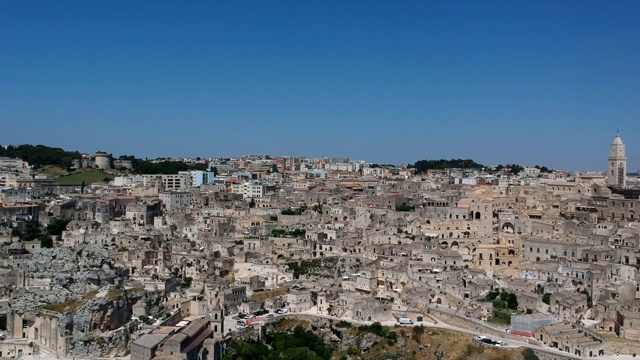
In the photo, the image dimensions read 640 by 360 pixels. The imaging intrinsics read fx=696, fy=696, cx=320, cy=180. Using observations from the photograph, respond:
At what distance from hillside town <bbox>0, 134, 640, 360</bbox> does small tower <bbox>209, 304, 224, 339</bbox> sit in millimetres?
36

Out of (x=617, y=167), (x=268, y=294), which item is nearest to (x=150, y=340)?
(x=268, y=294)

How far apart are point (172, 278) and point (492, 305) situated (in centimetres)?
1282

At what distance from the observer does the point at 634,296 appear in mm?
24547

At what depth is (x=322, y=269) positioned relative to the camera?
3067 cm

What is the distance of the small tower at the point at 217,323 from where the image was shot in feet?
79.2

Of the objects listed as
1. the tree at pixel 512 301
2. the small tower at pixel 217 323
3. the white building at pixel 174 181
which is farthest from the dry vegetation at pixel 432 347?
the white building at pixel 174 181

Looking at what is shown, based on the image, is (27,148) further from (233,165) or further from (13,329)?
(13,329)

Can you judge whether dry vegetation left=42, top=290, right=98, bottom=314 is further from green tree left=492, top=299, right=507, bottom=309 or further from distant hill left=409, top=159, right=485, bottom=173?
distant hill left=409, top=159, right=485, bottom=173

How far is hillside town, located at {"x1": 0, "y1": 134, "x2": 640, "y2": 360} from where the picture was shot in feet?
77.3

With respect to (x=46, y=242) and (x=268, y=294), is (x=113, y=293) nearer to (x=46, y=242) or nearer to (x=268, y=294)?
(x=268, y=294)

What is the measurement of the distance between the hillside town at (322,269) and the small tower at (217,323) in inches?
1.4

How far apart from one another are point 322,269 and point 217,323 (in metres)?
7.41

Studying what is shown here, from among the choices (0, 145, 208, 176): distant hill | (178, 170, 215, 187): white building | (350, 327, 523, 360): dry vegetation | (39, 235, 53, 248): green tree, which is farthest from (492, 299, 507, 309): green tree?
(0, 145, 208, 176): distant hill

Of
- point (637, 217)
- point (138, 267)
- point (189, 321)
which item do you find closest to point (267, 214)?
point (138, 267)
